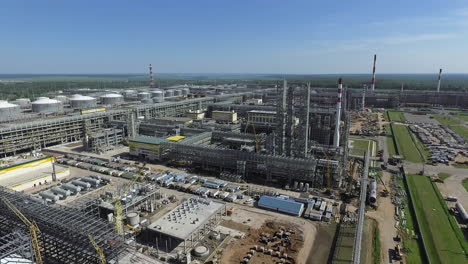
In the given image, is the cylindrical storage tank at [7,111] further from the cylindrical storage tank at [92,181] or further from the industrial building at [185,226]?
the industrial building at [185,226]

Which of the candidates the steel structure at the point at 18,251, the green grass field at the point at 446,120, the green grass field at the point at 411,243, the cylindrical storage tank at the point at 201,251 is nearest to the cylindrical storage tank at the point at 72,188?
the steel structure at the point at 18,251

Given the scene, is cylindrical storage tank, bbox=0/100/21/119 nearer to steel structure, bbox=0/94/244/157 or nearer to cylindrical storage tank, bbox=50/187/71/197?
steel structure, bbox=0/94/244/157

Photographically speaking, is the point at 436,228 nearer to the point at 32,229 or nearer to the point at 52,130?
the point at 32,229

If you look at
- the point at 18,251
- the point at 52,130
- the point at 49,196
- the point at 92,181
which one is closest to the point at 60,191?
the point at 49,196

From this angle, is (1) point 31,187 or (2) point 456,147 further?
(2) point 456,147

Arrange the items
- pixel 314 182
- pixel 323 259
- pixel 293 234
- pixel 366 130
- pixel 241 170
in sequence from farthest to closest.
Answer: pixel 366 130
pixel 241 170
pixel 314 182
pixel 293 234
pixel 323 259

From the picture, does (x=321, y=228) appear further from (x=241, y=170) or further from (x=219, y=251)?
(x=241, y=170)

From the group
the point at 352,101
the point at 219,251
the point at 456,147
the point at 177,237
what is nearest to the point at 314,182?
the point at 219,251
